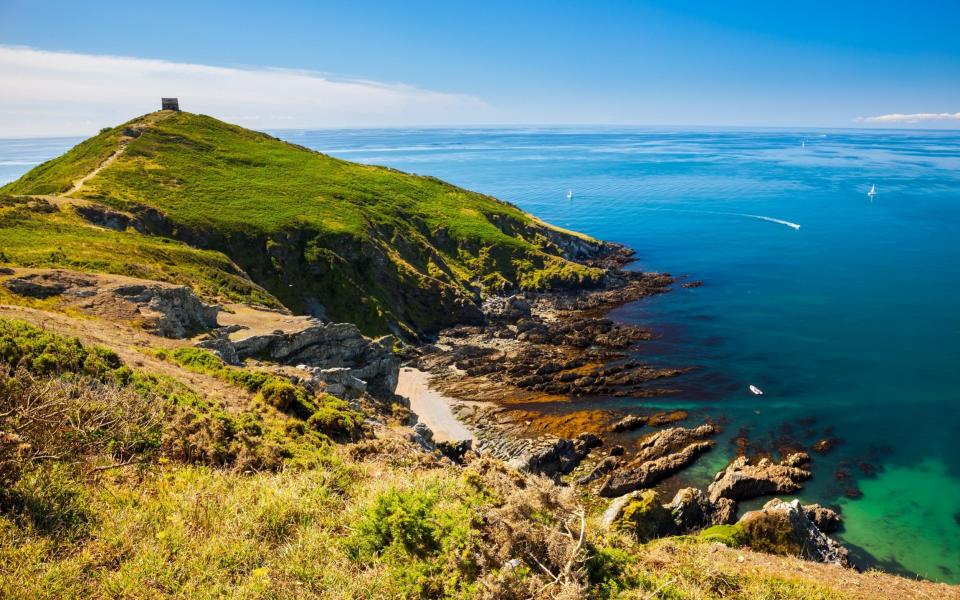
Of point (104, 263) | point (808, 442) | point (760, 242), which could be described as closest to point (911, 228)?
point (760, 242)

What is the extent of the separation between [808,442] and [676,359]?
1626 cm

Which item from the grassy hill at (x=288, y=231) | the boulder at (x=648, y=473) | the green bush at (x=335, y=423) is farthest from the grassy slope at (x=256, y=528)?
the grassy hill at (x=288, y=231)

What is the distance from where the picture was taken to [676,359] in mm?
53406

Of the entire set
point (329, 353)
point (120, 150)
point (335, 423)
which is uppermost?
point (120, 150)

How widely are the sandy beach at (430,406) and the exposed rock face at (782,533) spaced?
21.7 metres

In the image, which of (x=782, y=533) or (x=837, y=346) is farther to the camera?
(x=837, y=346)

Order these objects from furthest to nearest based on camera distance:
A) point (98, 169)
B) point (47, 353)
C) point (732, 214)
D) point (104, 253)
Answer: point (732, 214) → point (98, 169) → point (104, 253) → point (47, 353)

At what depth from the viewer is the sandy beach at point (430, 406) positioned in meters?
40.6

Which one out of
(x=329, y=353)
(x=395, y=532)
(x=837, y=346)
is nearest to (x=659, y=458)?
(x=329, y=353)

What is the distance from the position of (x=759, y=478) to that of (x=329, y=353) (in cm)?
3072

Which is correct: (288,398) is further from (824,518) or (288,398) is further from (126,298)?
(824,518)

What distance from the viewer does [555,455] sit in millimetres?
35500

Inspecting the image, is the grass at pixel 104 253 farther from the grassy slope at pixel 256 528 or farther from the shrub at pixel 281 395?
the grassy slope at pixel 256 528

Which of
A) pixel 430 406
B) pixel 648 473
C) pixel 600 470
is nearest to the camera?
pixel 648 473
